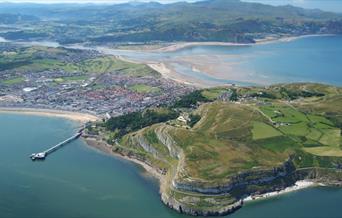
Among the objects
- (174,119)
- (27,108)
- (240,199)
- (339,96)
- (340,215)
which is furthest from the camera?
(27,108)

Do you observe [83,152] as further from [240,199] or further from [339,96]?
[339,96]

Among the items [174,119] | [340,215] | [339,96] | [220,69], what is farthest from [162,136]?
[220,69]

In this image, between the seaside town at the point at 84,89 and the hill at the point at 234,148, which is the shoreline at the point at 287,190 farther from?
the seaside town at the point at 84,89

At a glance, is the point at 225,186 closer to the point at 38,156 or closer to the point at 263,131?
the point at 263,131

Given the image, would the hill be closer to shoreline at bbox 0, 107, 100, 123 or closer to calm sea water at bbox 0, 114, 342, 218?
calm sea water at bbox 0, 114, 342, 218

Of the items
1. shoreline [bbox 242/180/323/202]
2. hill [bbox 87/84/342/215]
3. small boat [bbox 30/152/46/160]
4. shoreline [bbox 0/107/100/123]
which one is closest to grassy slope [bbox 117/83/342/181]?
hill [bbox 87/84/342/215]

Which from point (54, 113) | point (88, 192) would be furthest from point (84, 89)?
point (88, 192)
